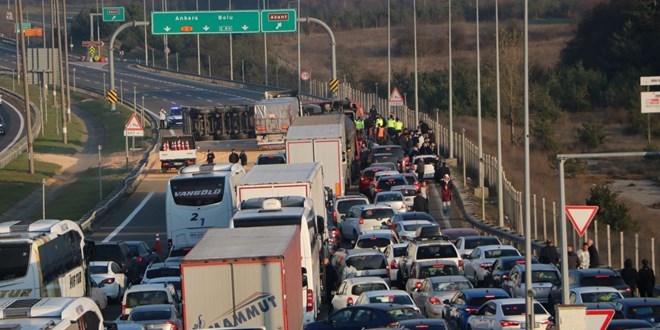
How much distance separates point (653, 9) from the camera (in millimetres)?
92562

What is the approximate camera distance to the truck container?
120 ft

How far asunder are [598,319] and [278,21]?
66.6 metres

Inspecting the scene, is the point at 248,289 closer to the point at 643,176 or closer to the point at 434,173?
the point at 434,173

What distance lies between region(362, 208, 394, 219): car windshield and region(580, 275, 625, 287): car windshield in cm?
1518

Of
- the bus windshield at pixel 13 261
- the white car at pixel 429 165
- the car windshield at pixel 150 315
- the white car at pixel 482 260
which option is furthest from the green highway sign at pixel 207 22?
the bus windshield at pixel 13 261

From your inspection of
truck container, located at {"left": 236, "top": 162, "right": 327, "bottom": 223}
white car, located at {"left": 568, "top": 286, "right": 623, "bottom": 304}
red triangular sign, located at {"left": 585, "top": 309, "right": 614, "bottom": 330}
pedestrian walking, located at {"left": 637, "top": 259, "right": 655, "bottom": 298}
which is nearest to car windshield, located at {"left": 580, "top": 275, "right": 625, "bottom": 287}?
pedestrian walking, located at {"left": 637, "top": 259, "right": 655, "bottom": 298}

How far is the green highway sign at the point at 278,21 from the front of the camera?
8381 cm

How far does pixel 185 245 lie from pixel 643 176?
39.6 meters

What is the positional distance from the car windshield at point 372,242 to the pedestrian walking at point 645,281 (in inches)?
376

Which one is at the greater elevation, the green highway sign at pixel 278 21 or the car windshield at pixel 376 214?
the green highway sign at pixel 278 21

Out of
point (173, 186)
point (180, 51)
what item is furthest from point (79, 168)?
point (180, 51)

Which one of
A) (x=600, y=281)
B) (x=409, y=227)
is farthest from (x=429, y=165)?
(x=600, y=281)

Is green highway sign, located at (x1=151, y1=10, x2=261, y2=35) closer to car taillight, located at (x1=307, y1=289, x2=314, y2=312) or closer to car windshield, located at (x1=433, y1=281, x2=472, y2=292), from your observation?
car windshield, located at (x1=433, y1=281, x2=472, y2=292)

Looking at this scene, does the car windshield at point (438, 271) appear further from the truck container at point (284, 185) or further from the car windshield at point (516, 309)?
the car windshield at point (516, 309)
